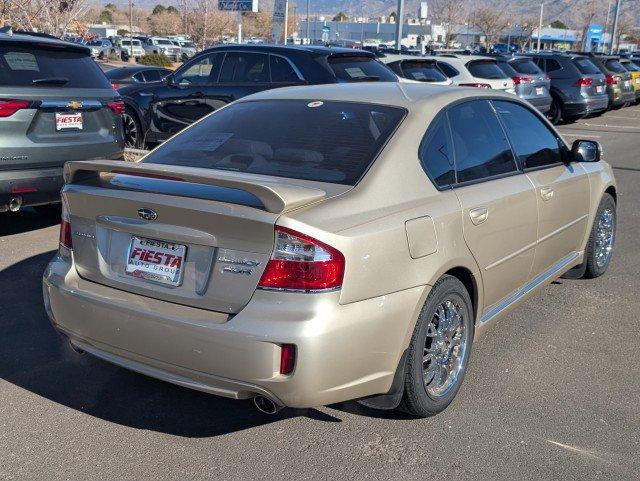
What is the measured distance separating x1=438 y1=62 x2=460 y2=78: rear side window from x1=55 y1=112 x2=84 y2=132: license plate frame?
1103 centimetres

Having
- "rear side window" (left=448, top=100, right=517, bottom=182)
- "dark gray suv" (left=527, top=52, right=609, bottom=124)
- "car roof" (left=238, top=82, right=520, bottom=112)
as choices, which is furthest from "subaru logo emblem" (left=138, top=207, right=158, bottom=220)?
"dark gray suv" (left=527, top=52, right=609, bottom=124)

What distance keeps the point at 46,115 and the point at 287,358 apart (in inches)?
176

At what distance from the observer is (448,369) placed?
4000 mm

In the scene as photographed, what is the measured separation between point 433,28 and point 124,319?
7180 cm

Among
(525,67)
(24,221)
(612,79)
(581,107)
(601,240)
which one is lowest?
(24,221)

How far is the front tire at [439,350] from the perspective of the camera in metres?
3.63

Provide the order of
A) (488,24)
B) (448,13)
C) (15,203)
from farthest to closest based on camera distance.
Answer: (488,24) → (448,13) → (15,203)

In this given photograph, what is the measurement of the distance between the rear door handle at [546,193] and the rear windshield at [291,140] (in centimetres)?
128

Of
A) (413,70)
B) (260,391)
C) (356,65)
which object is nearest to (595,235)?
(260,391)

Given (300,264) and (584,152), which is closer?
(300,264)

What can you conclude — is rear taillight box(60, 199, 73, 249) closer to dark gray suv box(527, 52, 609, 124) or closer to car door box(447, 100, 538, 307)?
car door box(447, 100, 538, 307)

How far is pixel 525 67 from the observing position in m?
19.0

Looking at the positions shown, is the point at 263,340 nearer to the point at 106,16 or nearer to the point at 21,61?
the point at 21,61

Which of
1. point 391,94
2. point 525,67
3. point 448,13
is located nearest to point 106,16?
point 448,13
